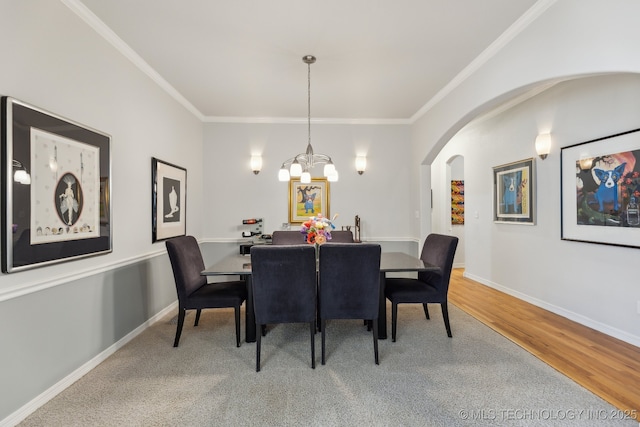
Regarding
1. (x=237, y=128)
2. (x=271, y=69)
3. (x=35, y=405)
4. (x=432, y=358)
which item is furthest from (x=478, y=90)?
(x=35, y=405)

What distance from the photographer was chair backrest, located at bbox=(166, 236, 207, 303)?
100 inches

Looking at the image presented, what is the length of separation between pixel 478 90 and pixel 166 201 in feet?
11.4

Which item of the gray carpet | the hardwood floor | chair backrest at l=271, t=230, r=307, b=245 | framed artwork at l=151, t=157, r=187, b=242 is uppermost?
framed artwork at l=151, t=157, r=187, b=242

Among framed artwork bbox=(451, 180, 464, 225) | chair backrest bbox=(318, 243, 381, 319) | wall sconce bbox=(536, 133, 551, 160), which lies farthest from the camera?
framed artwork bbox=(451, 180, 464, 225)

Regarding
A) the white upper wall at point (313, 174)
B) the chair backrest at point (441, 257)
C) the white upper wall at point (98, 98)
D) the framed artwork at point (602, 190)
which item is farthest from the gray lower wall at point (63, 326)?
→ the framed artwork at point (602, 190)

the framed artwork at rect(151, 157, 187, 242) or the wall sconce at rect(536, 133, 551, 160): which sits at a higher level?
the wall sconce at rect(536, 133, 551, 160)

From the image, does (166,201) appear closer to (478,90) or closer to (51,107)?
(51,107)

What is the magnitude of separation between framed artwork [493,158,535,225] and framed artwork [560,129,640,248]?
42 cm

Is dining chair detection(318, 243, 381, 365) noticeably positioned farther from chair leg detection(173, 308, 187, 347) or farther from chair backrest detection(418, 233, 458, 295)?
chair leg detection(173, 308, 187, 347)

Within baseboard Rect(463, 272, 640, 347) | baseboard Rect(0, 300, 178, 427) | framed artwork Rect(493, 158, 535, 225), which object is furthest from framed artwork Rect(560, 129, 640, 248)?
baseboard Rect(0, 300, 178, 427)

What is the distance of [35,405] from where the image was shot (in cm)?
178

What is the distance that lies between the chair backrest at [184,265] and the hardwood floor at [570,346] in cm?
294

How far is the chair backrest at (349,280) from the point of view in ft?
7.37

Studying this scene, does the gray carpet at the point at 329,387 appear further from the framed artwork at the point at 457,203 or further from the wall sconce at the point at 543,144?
the framed artwork at the point at 457,203
